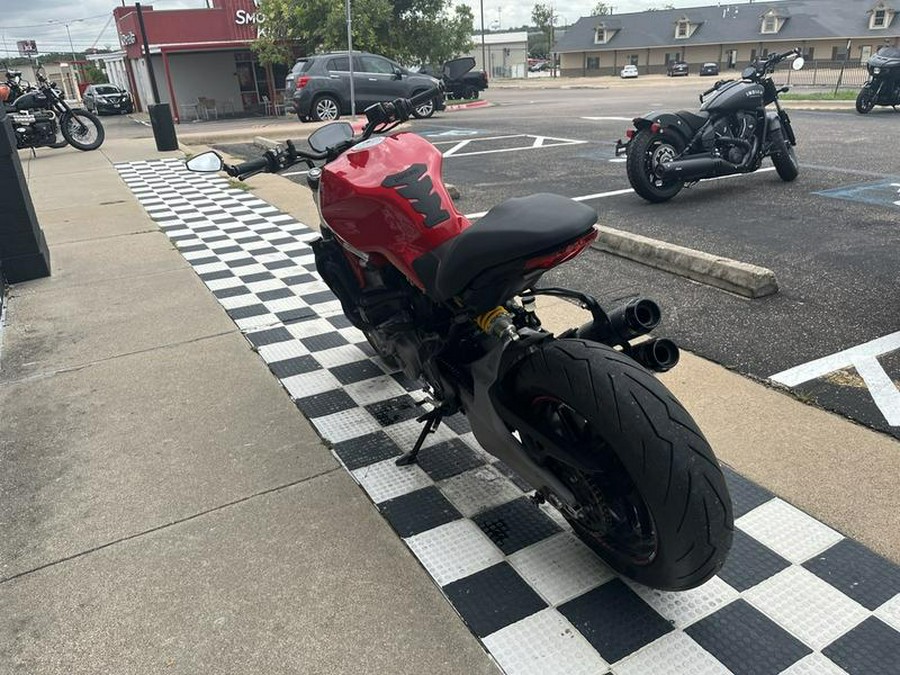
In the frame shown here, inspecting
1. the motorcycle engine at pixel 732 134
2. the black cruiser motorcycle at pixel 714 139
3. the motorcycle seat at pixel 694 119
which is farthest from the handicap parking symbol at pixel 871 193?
the motorcycle seat at pixel 694 119

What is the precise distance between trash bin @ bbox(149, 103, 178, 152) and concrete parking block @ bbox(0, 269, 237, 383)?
869cm

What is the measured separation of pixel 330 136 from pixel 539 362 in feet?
5.52

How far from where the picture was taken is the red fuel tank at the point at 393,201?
86.8 inches

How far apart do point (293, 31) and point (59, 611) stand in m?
23.4

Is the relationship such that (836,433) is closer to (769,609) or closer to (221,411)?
(769,609)

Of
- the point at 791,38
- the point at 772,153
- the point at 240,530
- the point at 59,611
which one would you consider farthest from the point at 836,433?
the point at 791,38

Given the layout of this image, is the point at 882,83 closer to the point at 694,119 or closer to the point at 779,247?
the point at 694,119

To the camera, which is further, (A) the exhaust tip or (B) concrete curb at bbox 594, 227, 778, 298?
(B) concrete curb at bbox 594, 227, 778, 298

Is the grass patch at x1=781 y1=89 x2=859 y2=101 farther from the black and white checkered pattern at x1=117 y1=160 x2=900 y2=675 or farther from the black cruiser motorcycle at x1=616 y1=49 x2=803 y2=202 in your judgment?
the black and white checkered pattern at x1=117 y1=160 x2=900 y2=675

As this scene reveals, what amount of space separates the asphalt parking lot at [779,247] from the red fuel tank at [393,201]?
2.06 feet

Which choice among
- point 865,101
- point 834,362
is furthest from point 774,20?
point 834,362

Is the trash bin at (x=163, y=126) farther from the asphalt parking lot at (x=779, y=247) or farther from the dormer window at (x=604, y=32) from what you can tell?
the dormer window at (x=604, y=32)

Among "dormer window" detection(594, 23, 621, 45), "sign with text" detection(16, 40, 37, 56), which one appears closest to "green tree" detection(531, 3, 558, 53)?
"dormer window" detection(594, 23, 621, 45)

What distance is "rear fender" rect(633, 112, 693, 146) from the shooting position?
6543mm
